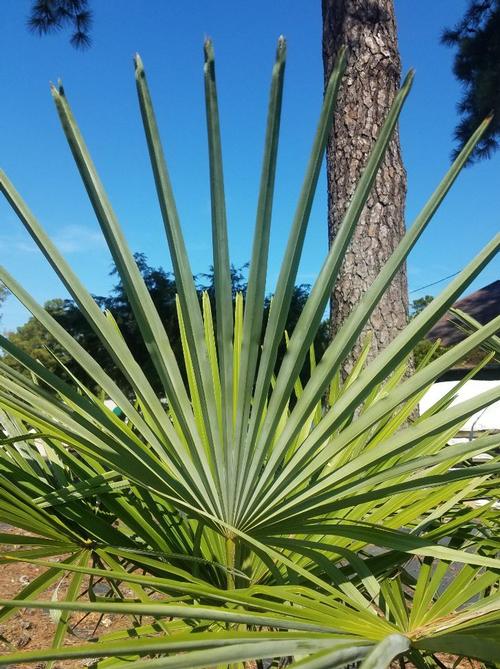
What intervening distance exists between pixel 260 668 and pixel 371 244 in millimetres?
2225

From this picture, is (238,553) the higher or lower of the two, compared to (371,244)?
lower

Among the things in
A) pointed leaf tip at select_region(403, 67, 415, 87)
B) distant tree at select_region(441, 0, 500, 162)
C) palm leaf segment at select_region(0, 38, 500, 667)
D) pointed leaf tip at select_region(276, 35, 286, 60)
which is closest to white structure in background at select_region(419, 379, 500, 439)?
distant tree at select_region(441, 0, 500, 162)

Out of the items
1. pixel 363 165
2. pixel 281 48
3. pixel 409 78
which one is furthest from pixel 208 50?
pixel 363 165

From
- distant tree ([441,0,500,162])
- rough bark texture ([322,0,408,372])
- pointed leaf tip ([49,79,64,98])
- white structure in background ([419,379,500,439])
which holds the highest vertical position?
distant tree ([441,0,500,162])

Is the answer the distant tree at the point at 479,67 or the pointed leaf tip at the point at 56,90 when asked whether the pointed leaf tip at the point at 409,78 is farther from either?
the distant tree at the point at 479,67

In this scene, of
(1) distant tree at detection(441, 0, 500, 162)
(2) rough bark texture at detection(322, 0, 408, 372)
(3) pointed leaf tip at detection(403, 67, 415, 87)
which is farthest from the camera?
(1) distant tree at detection(441, 0, 500, 162)

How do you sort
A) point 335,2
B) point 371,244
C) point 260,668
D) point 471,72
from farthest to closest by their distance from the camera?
point 471,72 < point 335,2 < point 371,244 < point 260,668

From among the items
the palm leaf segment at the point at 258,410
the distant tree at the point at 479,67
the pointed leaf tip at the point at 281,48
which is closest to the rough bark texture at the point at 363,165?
the palm leaf segment at the point at 258,410

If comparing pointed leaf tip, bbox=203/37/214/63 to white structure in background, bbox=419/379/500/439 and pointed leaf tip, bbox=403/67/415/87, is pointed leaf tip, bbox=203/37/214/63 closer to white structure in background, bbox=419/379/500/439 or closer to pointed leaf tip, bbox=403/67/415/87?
pointed leaf tip, bbox=403/67/415/87

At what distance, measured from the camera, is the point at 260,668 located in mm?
1433

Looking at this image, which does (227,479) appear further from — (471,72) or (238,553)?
(471,72)

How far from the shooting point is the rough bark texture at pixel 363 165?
10.3 feet

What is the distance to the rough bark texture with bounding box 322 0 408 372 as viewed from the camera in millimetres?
3143

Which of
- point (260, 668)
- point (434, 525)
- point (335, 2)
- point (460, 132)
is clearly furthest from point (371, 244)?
point (460, 132)
